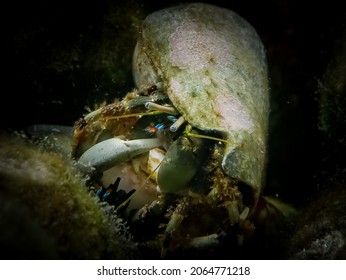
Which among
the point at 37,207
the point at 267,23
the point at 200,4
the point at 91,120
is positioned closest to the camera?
the point at 37,207

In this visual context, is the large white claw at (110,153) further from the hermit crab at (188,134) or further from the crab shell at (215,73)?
the crab shell at (215,73)

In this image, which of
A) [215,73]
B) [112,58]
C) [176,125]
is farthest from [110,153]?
[112,58]

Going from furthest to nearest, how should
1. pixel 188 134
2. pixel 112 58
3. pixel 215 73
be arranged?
1. pixel 112 58
2. pixel 215 73
3. pixel 188 134

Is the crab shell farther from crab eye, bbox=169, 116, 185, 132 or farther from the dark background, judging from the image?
the dark background

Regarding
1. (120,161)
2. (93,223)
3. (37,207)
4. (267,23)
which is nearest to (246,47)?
(267,23)

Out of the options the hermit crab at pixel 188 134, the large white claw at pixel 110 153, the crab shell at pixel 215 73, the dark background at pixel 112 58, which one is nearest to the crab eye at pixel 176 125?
the hermit crab at pixel 188 134

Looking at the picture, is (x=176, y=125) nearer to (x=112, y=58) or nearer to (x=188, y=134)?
(x=188, y=134)
